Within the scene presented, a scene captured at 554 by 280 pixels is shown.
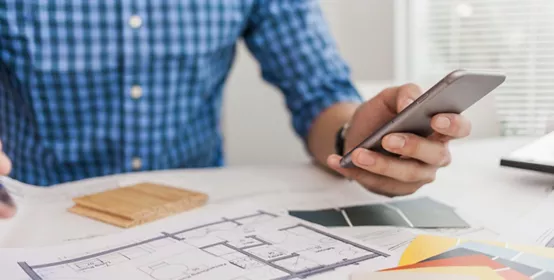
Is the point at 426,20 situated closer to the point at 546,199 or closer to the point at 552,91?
the point at 552,91

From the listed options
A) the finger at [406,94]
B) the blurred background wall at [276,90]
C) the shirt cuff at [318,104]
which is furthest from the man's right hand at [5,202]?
the blurred background wall at [276,90]

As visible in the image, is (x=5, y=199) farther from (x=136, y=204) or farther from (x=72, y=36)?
(x=72, y=36)

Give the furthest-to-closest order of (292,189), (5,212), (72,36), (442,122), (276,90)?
(276,90) → (72,36) → (292,189) → (442,122) → (5,212)

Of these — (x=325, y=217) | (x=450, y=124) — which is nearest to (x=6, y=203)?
(x=325, y=217)

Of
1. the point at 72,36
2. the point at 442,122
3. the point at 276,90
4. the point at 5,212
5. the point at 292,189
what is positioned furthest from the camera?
the point at 276,90

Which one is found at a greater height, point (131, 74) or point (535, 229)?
point (131, 74)

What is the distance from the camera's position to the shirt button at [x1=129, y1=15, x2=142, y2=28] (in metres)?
0.85

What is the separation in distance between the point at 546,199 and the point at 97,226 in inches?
17.2

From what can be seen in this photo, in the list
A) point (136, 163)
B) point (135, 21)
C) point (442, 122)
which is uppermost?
point (135, 21)

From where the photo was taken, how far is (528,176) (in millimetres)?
701

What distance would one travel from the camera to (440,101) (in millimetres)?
506

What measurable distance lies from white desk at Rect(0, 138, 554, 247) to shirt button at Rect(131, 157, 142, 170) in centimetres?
18

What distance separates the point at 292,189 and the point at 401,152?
0.15m

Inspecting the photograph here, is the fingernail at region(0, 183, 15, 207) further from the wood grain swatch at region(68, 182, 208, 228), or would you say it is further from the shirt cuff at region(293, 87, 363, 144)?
the shirt cuff at region(293, 87, 363, 144)
